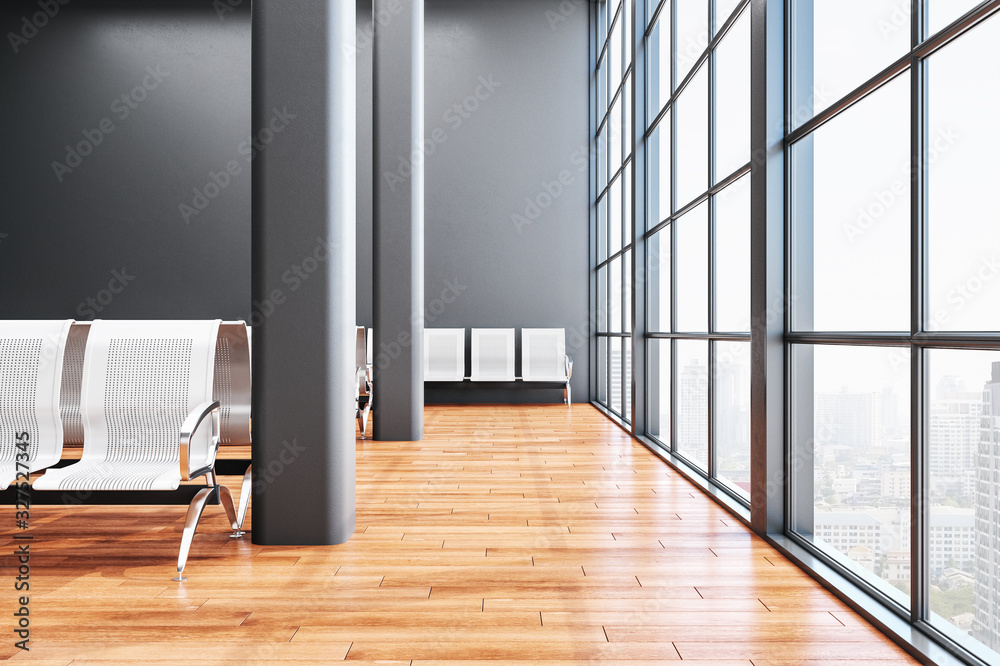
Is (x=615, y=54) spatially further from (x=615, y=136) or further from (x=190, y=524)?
(x=190, y=524)

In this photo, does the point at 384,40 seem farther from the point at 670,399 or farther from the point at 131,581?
the point at 131,581

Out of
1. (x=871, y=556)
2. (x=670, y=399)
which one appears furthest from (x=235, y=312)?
(x=871, y=556)

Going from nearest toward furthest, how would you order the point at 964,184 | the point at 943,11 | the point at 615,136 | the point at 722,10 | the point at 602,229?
the point at 964,184 < the point at 943,11 < the point at 722,10 < the point at 615,136 < the point at 602,229

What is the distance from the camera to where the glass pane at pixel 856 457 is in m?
2.18

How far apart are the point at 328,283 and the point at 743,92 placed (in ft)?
8.11

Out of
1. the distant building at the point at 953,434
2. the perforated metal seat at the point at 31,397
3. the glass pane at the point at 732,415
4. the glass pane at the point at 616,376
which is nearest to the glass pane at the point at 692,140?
the glass pane at the point at 732,415

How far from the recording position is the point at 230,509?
308 cm

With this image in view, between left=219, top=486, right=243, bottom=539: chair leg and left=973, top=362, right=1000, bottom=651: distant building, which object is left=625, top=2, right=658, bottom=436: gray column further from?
left=973, top=362, right=1000, bottom=651: distant building

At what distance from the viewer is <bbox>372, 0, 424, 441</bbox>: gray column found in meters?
5.97

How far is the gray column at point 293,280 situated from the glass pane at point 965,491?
2.22 m

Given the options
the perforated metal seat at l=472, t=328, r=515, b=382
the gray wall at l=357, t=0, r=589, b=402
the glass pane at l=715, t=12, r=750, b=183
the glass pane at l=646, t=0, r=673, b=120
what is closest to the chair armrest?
the glass pane at l=715, t=12, r=750, b=183

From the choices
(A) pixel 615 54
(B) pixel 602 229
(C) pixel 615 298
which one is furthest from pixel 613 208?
(A) pixel 615 54

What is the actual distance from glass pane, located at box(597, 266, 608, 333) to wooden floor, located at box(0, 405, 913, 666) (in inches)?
177

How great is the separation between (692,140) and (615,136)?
3.18 metres
